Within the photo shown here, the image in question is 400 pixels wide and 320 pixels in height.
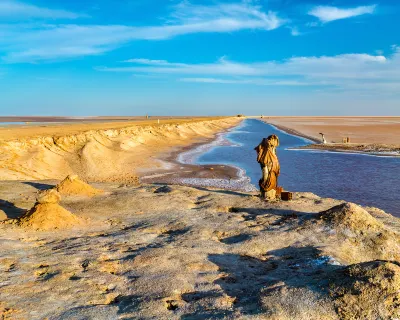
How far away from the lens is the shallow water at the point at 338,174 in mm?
15945

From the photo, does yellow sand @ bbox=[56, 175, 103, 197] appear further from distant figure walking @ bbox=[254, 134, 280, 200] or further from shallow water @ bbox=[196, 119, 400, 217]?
shallow water @ bbox=[196, 119, 400, 217]

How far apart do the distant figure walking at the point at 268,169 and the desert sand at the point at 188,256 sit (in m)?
0.46

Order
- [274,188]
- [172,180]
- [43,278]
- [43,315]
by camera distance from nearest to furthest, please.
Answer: [43,315] → [43,278] → [274,188] → [172,180]

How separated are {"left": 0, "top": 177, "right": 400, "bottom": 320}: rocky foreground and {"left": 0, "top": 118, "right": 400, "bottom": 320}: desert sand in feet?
0.08

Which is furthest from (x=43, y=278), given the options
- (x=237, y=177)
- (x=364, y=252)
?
(x=237, y=177)

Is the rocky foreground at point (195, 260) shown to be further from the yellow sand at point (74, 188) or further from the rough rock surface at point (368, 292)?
the yellow sand at point (74, 188)

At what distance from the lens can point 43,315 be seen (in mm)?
4910

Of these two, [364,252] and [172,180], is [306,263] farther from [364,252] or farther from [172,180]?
[172,180]

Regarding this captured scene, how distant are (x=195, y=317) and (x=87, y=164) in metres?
18.4

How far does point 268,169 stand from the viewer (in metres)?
12.0

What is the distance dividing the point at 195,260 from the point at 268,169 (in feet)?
19.1

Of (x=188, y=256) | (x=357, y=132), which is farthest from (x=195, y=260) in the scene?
(x=357, y=132)

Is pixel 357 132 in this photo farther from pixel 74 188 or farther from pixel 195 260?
pixel 195 260

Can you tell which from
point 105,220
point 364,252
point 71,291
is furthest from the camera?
point 105,220
